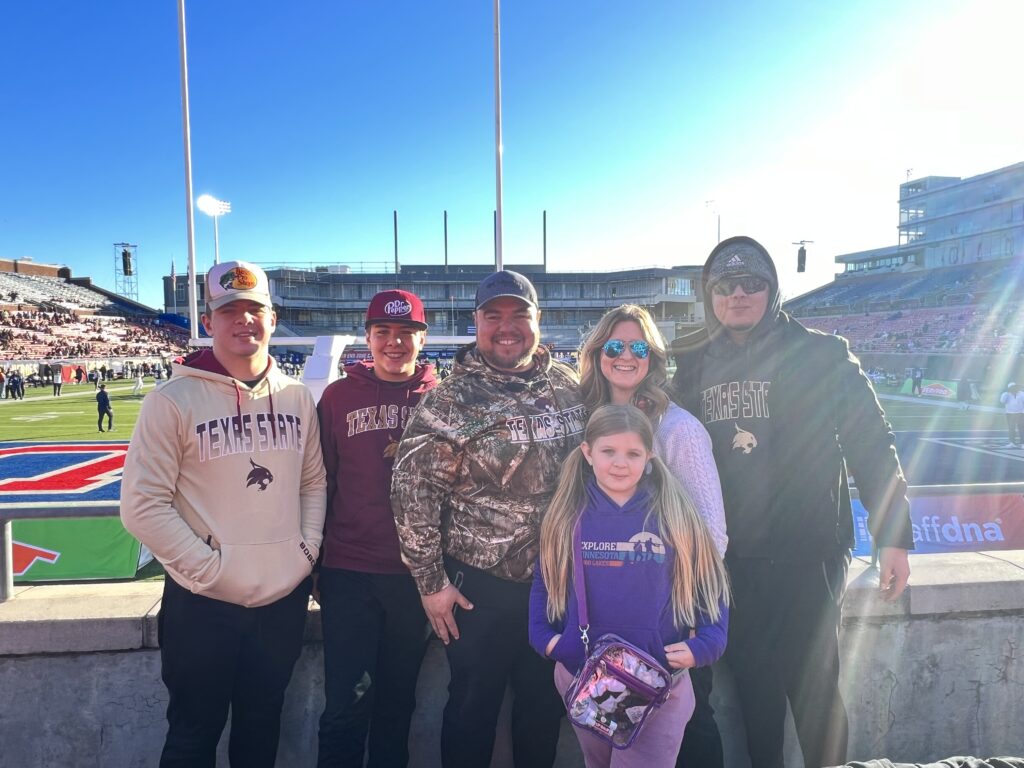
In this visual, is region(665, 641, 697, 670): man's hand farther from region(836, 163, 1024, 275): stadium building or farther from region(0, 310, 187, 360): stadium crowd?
region(836, 163, 1024, 275): stadium building

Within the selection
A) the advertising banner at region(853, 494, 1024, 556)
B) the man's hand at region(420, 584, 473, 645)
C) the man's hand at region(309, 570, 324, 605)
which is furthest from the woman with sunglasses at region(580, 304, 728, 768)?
the advertising banner at region(853, 494, 1024, 556)

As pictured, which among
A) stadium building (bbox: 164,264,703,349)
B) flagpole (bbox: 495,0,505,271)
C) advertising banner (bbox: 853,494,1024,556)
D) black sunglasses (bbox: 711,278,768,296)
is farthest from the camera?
stadium building (bbox: 164,264,703,349)

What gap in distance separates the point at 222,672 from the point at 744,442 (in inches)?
82.3

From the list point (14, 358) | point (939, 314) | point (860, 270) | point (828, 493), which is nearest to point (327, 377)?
point (828, 493)

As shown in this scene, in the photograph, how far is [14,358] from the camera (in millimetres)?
39938

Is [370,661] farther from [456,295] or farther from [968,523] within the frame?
[456,295]

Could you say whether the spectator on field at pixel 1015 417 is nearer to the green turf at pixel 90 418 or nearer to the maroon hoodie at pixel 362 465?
the green turf at pixel 90 418

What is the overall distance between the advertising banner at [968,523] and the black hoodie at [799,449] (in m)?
5.09

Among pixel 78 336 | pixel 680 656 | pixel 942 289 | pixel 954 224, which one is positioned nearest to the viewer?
pixel 680 656

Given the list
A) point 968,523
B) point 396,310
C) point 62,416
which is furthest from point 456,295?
point 396,310

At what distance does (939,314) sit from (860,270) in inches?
1172

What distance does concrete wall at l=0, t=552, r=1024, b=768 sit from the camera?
8.20 ft

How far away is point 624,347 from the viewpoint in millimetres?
2369

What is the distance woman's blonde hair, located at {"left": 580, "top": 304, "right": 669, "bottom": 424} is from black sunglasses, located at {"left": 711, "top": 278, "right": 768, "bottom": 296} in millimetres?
329
